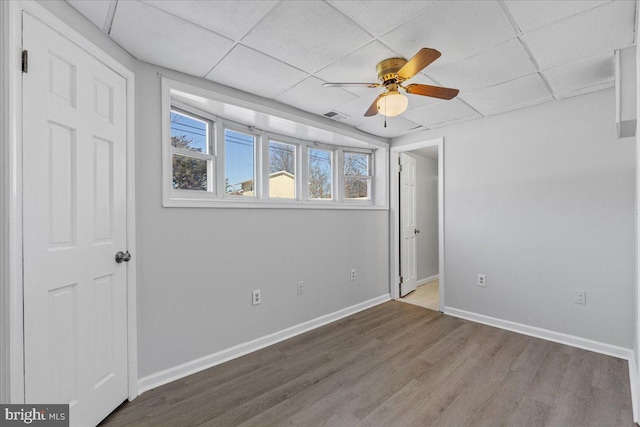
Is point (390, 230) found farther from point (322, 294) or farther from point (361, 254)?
point (322, 294)

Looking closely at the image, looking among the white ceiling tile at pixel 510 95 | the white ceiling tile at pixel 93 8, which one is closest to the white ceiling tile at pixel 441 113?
the white ceiling tile at pixel 510 95

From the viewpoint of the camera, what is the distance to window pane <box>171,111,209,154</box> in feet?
7.77

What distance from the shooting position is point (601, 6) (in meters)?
1.50

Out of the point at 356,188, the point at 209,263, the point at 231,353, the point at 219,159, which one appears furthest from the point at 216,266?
the point at 356,188

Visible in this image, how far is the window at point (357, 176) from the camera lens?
3.90 meters

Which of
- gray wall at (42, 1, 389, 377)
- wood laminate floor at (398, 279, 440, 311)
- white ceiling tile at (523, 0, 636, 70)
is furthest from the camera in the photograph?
wood laminate floor at (398, 279, 440, 311)

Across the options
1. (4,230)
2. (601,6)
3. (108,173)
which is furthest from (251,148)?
(601,6)

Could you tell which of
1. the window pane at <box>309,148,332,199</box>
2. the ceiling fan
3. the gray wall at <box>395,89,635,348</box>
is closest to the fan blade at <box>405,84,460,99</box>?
the ceiling fan

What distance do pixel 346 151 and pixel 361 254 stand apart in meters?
1.42

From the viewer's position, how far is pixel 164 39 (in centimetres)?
174

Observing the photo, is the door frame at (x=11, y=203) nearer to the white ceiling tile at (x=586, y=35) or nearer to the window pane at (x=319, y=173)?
the window pane at (x=319, y=173)

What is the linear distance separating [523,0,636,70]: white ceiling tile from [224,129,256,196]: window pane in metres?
2.37

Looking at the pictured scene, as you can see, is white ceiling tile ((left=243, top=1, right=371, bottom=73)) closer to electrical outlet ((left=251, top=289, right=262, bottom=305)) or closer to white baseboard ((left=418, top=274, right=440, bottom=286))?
electrical outlet ((left=251, top=289, right=262, bottom=305))

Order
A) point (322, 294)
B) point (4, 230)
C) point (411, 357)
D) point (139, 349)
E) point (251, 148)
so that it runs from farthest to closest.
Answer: point (322, 294) < point (251, 148) < point (411, 357) < point (139, 349) < point (4, 230)
